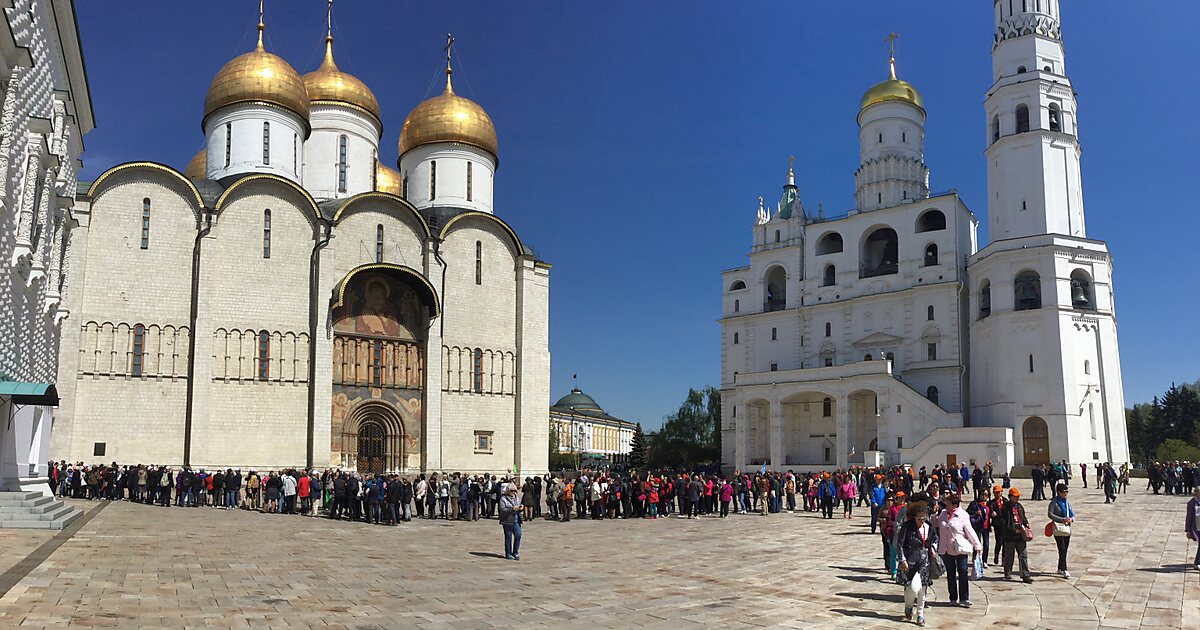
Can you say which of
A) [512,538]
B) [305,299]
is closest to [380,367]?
[305,299]

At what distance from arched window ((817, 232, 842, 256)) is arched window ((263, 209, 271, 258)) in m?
29.4

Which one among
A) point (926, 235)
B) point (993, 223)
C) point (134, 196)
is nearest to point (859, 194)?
point (926, 235)

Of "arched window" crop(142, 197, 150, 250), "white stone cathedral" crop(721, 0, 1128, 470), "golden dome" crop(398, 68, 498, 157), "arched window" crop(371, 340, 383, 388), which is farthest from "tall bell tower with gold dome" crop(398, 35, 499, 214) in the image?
"white stone cathedral" crop(721, 0, 1128, 470)

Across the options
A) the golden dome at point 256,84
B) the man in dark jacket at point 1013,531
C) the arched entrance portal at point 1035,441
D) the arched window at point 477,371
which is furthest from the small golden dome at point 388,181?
the man in dark jacket at point 1013,531

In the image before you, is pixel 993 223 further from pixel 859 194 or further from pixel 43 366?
pixel 43 366

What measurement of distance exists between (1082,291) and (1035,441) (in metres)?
6.62

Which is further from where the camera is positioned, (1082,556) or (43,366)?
(43,366)

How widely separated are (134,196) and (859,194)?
116ft

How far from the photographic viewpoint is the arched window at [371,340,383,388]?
3167 centimetres

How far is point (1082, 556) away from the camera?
13727mm

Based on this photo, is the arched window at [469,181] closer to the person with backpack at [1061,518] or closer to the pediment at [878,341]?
the pediment at [878,341]

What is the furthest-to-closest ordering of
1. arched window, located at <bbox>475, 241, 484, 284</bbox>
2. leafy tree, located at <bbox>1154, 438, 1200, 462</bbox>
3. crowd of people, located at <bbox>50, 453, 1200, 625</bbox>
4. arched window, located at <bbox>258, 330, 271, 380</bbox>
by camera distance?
leafy tree, located at <bbox>1154, 438, 1200, 462</bbox> → arched window, located at <bbox>475, 241, 484, 284</bbox> → arched window, located at <bbox>258, 330, 271, 380</bbox> → crowd of people, located at <bbox>50, 453, 1200, 625</bbox>

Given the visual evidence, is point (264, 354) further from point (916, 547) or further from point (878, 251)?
point (878, 251)

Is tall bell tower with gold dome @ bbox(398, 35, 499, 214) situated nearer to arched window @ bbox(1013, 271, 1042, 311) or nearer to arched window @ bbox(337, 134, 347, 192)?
arched window @ bbox(337, 134, 347, 192)
